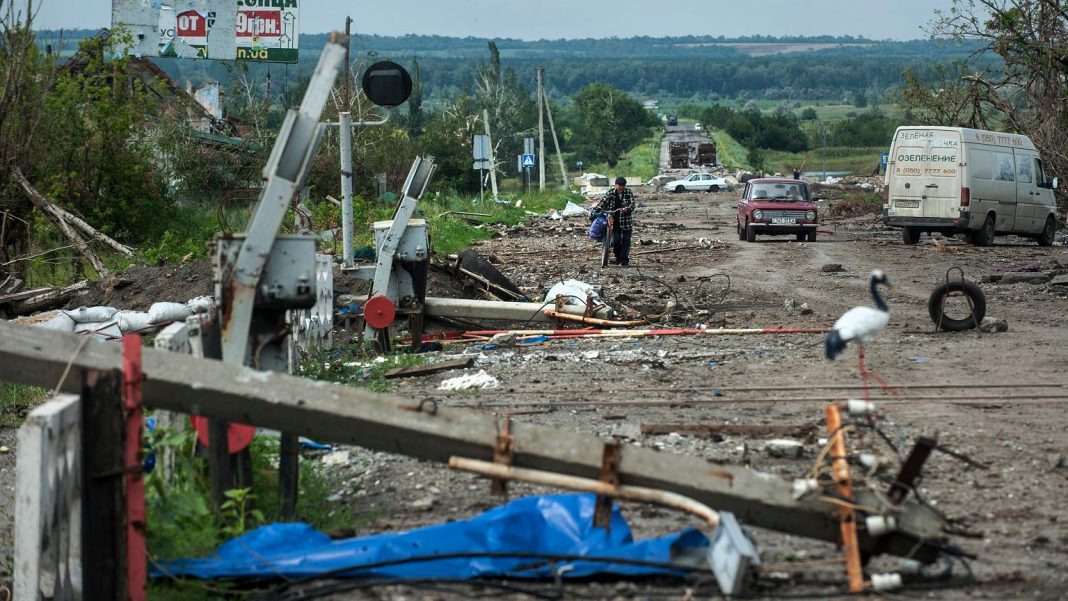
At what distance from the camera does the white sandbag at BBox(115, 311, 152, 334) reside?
14.1m

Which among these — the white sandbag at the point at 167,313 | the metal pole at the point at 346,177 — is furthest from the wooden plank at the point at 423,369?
the white sandbag at the point at 167,313

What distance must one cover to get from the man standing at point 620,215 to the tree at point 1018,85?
12.6 meters

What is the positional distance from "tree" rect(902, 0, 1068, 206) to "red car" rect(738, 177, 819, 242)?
21.4 feet

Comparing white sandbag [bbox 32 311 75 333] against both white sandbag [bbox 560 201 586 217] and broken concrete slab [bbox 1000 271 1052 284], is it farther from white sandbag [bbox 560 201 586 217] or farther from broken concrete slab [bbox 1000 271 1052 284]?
white sandbag [bbox 560 201 586 217]

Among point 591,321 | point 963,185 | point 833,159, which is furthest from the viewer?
point 833,159

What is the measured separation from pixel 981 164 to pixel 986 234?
1.59 m

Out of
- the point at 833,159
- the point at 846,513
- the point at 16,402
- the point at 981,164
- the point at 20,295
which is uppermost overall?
the point at 981,164

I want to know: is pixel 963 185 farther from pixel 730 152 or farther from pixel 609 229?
pixel 730 152

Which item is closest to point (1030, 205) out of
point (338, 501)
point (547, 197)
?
point (338, 501)

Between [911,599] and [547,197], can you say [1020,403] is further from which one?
[547,197]

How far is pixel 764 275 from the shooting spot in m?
22.2

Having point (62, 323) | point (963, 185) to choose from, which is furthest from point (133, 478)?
point (963, 185)

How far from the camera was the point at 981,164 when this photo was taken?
28219 millimetres

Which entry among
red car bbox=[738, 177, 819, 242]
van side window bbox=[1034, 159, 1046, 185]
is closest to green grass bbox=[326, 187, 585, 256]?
red car bbox=[738, 177, 819, 242]
